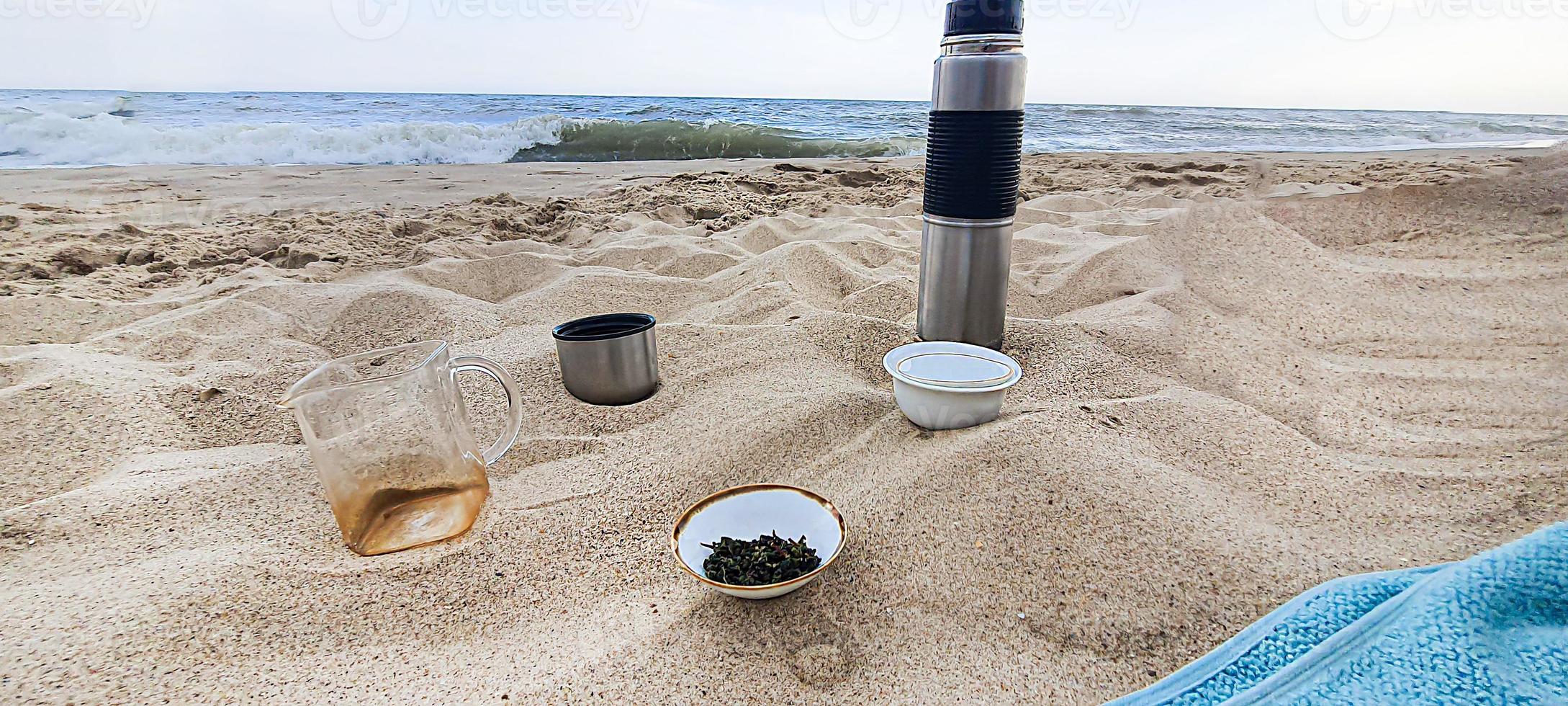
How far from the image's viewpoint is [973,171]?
1.67 meters

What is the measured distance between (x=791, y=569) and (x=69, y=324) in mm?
2679

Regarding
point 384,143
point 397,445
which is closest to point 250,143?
point 384,143

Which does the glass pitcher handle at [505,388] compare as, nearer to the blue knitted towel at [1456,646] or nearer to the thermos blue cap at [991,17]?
the blue knitted towel at [1456,646]

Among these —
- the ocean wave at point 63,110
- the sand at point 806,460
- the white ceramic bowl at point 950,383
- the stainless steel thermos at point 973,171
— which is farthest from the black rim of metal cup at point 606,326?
the ocean wave at point 63,110

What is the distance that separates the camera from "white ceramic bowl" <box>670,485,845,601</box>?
3.63 feet

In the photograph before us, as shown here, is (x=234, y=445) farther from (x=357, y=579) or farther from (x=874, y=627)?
(x=874, y=627)

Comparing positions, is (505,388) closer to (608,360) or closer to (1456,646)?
(608,360)

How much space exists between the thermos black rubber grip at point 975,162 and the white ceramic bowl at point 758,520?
0.91 metres

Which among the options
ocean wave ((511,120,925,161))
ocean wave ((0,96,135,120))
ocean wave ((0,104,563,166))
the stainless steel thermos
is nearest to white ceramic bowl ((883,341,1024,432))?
the stainless steel thermos

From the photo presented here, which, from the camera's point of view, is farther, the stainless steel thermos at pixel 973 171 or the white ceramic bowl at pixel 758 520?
the stainless steel thermos at pixel 973 171

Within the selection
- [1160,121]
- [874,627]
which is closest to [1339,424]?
[874,627]

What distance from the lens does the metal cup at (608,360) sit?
1713 mm

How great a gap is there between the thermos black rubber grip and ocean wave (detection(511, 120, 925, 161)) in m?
6.67

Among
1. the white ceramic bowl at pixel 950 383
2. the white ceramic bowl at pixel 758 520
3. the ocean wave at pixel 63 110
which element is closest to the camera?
the white ceramic bowl at pixel 758 520
